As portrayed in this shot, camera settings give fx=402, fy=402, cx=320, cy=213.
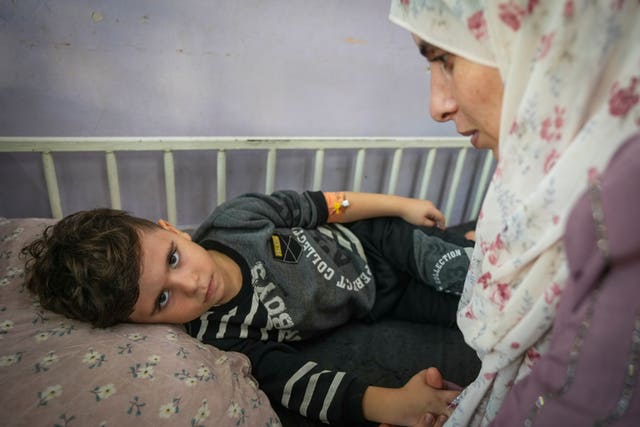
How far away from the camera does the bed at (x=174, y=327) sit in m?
0.58

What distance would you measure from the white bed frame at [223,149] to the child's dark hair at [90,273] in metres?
0.26

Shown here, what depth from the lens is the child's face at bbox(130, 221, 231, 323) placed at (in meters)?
0.74

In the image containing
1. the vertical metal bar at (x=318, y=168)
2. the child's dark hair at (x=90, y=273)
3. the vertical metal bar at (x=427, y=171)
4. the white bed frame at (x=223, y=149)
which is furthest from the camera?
the vertical metal bar at (x=427, y=171)

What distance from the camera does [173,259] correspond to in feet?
2.62

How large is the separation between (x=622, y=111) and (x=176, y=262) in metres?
0.73

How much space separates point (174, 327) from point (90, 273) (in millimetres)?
182

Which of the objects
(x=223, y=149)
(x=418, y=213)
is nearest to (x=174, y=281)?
(x=223, y=149)

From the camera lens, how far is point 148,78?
40.4 inches

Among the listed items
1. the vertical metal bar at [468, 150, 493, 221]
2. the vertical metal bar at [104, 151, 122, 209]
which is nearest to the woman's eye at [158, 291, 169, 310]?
the vertical metal bar at [104, 151, 122, 209]

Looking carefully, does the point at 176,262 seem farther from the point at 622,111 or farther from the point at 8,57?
the point at 622,111

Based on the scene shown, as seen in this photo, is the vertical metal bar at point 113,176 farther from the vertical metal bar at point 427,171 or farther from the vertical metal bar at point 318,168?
the vertical metal bar at point 427,171

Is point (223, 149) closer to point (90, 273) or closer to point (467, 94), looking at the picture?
point (90, 273)

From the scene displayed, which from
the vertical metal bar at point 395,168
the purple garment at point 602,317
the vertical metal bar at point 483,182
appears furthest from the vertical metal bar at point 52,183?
the vertical metal bar at point 483,182

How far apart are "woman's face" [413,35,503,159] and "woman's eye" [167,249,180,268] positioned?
0.55m
